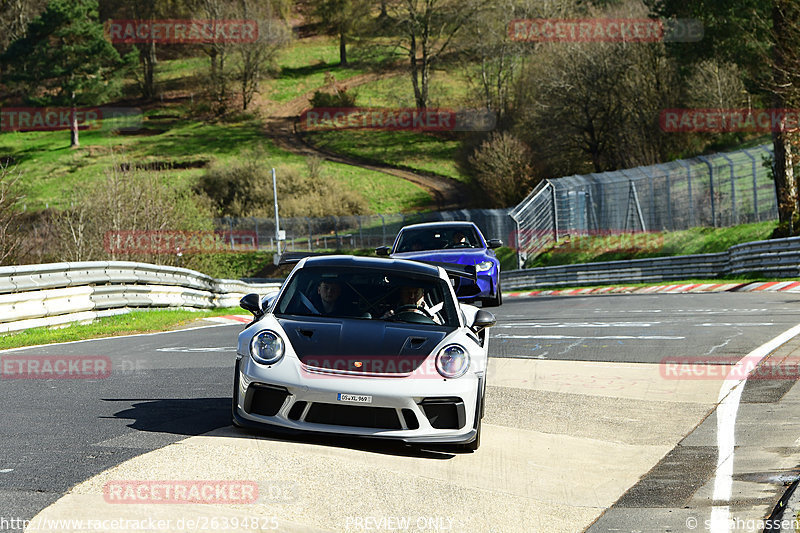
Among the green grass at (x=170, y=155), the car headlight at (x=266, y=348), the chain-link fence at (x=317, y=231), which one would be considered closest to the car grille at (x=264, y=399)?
the car headlight at (x=266, y=348)

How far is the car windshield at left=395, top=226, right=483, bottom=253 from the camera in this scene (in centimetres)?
1792

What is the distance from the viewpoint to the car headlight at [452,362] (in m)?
7.07

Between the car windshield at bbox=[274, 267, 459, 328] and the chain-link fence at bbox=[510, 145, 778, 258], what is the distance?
87.4 ft

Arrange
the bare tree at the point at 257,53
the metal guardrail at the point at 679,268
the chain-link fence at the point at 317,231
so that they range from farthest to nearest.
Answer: the bare tree at the point at 257,53, the chain-link fence at the point at 317,231, the metal guardrail at the point at 679,268

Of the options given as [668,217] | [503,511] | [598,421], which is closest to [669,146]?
[668,217]

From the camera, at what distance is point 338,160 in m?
86.9

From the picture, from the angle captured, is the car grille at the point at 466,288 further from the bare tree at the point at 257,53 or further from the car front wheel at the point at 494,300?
the bare tree at the point at 257,53

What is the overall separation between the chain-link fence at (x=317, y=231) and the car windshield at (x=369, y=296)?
5141cm

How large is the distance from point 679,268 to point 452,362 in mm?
25270

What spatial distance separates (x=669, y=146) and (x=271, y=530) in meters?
51.8

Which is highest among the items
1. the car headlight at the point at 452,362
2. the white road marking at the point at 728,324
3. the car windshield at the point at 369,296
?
the car windshield at the point at 369,296
